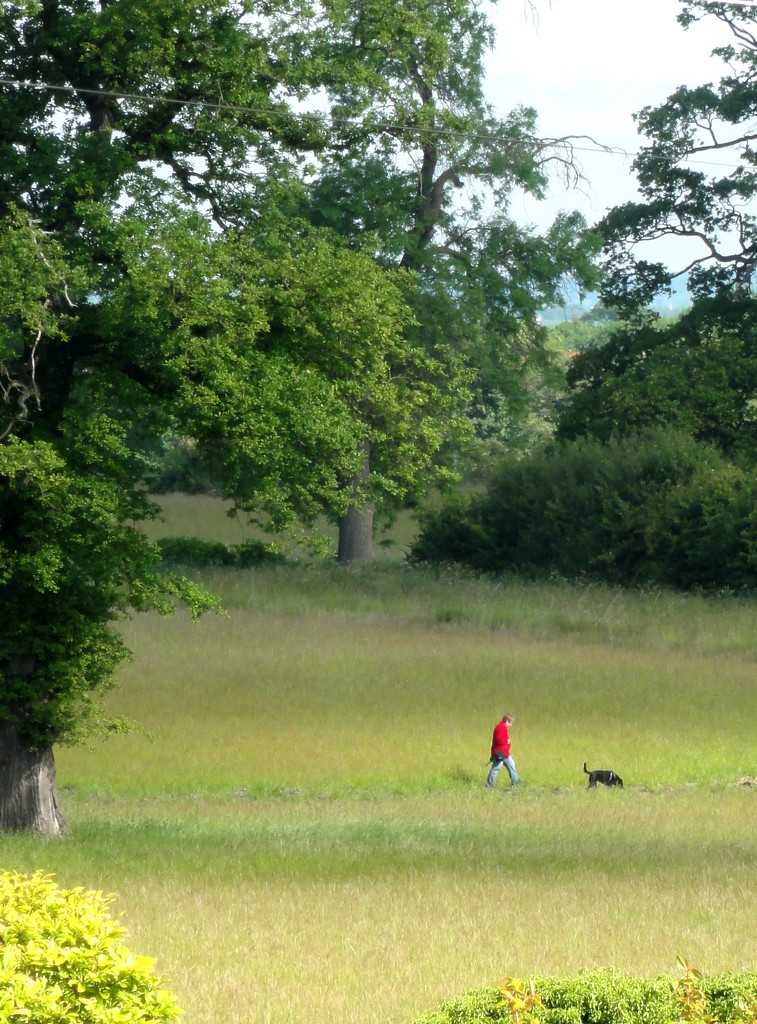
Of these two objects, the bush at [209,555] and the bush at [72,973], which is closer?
the bush at [72,973]

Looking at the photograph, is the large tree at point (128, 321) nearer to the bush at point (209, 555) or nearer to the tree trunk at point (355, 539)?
the tree trunk at point (355, 539)

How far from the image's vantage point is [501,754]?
18.0 metres

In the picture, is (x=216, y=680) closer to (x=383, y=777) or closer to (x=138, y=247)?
(x=383, y=777)

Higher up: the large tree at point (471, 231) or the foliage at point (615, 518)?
the large tree at point (471, 231)

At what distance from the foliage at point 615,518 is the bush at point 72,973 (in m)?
33.7

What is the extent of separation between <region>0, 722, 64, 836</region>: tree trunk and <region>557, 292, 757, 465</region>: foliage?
101 feet

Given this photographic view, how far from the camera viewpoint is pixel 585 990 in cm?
525

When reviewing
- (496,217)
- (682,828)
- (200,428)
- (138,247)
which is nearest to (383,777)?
(682,828)

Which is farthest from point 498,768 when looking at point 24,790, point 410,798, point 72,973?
point 72,973

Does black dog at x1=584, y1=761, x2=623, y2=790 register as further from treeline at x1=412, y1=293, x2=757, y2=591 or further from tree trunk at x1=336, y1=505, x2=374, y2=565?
tree trunk at x1=336, y1=505, x2=374, y2=565

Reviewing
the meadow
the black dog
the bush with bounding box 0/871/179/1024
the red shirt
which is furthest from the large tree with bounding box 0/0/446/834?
the bush with bounding box 0/871/179/1024

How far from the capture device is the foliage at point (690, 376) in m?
41.3

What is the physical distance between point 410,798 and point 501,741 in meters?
1.55

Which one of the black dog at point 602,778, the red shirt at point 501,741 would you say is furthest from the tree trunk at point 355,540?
the black dog at point 602,778
